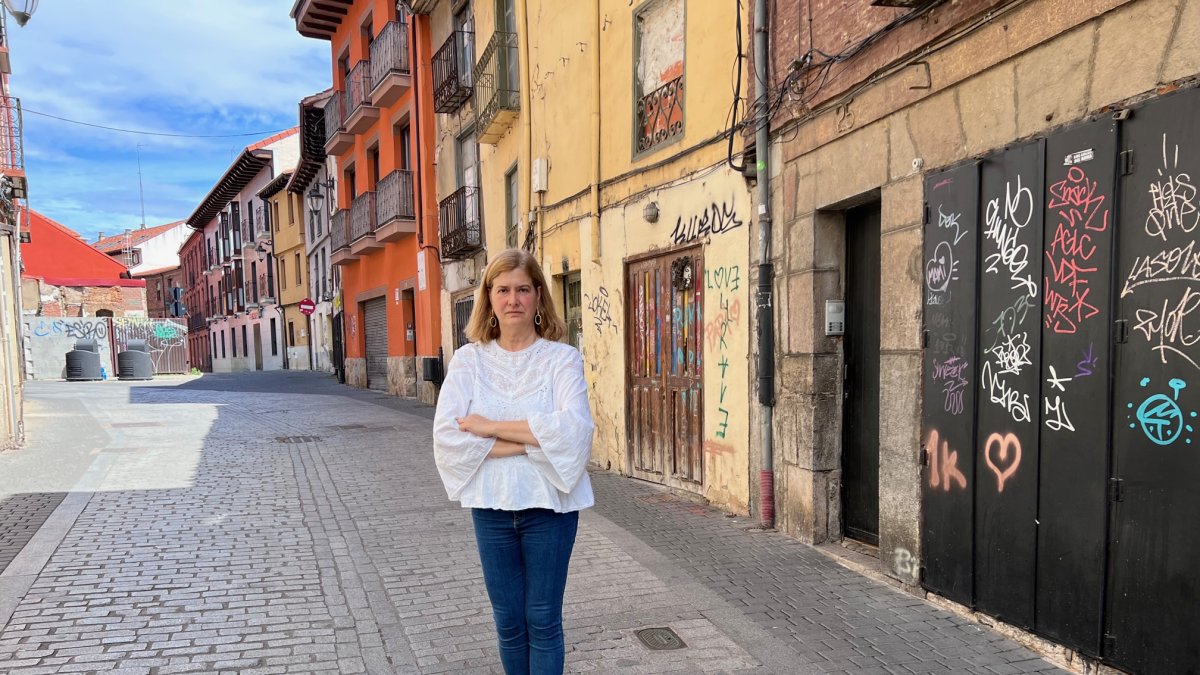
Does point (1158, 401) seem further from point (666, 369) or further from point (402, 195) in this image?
point (402, 195)

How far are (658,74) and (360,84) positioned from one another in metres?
13.7

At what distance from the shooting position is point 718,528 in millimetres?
5574

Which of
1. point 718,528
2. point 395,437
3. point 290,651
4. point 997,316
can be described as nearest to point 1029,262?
point 997,316

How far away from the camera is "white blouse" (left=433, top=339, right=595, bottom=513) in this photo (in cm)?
238

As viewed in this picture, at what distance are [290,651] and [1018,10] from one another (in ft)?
15.3

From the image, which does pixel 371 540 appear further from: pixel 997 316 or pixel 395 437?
pixel 395 437

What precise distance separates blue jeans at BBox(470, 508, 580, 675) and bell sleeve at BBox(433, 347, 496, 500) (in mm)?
150

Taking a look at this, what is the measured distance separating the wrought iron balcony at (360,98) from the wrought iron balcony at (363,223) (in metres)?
1.93

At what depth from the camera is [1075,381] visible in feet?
10.1

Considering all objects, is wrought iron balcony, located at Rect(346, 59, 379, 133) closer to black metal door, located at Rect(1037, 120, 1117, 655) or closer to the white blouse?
the white blouse

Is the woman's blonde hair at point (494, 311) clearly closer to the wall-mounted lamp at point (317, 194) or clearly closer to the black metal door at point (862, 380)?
the black metal door at point (862, 380)

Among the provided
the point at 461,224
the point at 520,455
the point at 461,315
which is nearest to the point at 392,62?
the point at 461,224

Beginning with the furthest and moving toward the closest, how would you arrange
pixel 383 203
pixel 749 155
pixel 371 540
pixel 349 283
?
pixel 349 283 < pixel 383 203 < pixel 749 155 < pixel 371 540

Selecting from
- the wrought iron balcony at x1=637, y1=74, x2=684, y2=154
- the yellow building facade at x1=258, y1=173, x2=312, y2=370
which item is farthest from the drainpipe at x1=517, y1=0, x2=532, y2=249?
the yellow building facade at x1=258, y1=173, x2=312, y2=370
